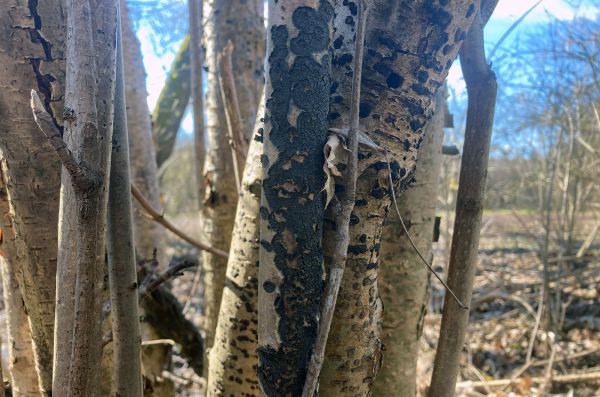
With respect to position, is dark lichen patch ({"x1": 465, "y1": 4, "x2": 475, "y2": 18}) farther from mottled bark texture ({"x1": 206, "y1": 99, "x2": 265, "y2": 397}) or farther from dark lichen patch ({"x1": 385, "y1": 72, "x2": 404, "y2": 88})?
mottled bark texture ({"x1": 206, "y1": 99, "x2": 265, "y2": 397})

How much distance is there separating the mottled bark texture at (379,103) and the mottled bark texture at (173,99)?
12.5 feet

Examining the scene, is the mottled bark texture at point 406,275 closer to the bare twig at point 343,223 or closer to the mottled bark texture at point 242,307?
the mottled bark texture at point 242,307

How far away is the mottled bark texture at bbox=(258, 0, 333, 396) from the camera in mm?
717

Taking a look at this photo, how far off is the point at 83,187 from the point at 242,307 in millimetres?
A: 507

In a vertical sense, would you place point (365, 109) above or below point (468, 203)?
above

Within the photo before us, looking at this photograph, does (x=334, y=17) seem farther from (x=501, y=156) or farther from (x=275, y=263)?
(x=501, y=156)

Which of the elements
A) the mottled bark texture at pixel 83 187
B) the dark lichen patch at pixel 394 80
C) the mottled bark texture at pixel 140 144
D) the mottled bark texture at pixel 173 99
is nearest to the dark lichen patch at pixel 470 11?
the dark lichen patch at pixel 394 80

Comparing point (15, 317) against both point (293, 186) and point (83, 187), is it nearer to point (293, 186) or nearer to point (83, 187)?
point (83, 187)

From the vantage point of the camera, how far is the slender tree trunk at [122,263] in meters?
0.80

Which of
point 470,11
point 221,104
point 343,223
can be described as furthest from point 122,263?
point 221,104

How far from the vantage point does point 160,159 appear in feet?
14.9

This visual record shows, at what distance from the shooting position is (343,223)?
748 mm

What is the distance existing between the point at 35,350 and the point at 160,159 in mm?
3739

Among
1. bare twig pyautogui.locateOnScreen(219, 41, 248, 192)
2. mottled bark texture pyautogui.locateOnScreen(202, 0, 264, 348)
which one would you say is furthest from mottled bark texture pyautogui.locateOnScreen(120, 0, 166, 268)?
bare twig pyautogui.locateOnScreen(219, 41, 248, 192)
